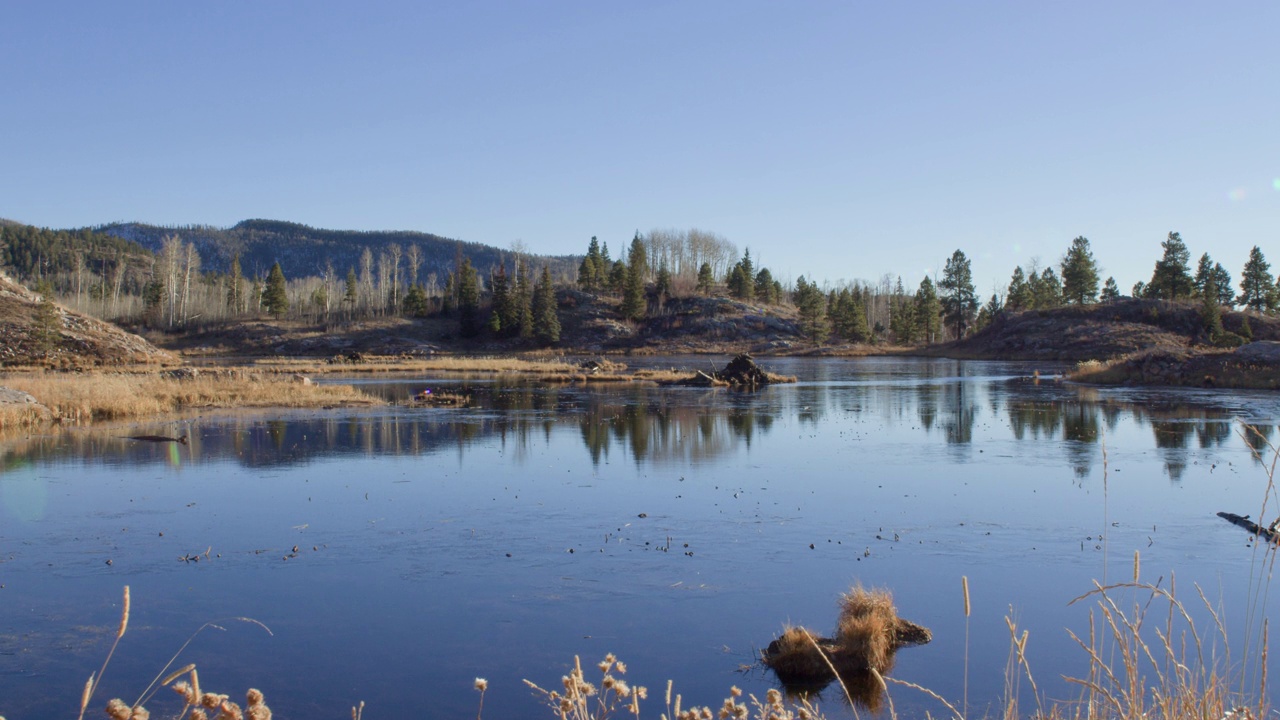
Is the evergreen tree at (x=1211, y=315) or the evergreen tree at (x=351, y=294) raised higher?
the evergreen tree at (x=351, y=294)

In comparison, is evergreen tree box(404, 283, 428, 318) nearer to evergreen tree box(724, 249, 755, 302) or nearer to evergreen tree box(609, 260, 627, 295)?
evergreen tree box(609, 260, 627, 295)

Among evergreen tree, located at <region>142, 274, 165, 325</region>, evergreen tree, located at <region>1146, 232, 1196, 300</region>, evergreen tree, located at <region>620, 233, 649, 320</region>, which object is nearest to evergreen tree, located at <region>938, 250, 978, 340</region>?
evergreen tree, located at <region>1146, 232, 1196, 300</region>

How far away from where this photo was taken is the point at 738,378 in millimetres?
49312

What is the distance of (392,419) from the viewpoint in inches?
1153

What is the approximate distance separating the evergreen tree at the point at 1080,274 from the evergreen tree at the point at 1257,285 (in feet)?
52.9

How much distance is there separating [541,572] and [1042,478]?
37.1 ft

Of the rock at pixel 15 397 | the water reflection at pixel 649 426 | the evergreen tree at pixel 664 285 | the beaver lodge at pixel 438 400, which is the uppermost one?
the evergreen tree at pixel 664 285

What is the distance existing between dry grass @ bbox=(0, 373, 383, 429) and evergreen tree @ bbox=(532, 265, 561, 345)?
72726 millimetres

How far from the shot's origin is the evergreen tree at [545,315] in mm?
114875

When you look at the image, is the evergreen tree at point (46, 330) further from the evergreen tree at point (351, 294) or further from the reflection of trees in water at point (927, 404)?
the evergreen tree at point (351, 294)

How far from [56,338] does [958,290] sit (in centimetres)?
10382

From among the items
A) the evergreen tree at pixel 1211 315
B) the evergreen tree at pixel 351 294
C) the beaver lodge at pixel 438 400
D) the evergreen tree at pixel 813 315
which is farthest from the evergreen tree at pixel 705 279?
the beaver lodge at pixel 438 400

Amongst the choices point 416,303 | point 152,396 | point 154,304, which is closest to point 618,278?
point 416,303

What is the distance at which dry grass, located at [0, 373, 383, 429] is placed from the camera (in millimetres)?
27766
